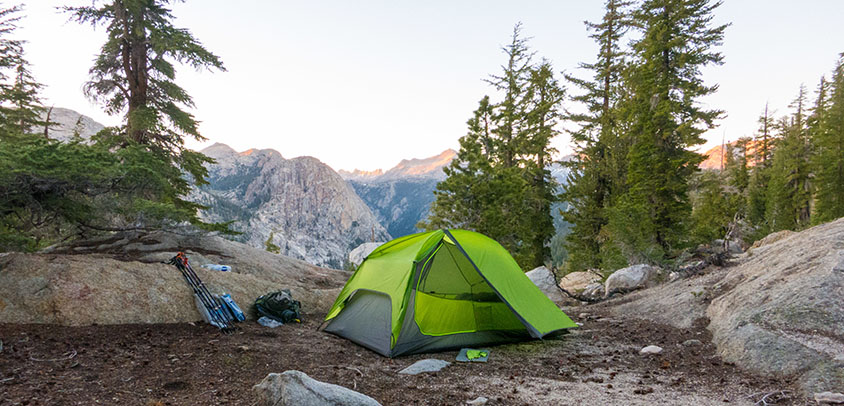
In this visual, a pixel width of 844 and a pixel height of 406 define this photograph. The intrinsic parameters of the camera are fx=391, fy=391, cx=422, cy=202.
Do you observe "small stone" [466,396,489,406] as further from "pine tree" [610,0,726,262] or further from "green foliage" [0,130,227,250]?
"pine tree" [610,0,726,262]

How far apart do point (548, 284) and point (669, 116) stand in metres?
11.6

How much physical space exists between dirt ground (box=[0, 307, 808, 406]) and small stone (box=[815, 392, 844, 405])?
0.17m

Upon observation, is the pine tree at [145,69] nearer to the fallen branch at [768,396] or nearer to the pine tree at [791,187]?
the fallen branch at [768,396]

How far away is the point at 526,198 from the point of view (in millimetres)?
27000

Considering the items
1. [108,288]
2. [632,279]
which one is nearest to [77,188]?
[108,288]

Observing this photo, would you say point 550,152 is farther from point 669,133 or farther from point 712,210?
point 712,210

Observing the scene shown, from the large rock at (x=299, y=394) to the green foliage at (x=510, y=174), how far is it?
61.2 ft

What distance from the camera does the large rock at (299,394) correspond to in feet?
12.2

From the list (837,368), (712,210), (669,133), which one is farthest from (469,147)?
(712,210)

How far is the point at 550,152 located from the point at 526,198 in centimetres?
456

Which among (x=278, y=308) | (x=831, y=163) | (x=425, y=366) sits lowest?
(x=425, y=366)

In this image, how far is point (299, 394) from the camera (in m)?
3.72

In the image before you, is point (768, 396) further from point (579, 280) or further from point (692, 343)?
point (579, 280)

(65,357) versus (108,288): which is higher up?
(108,288)
